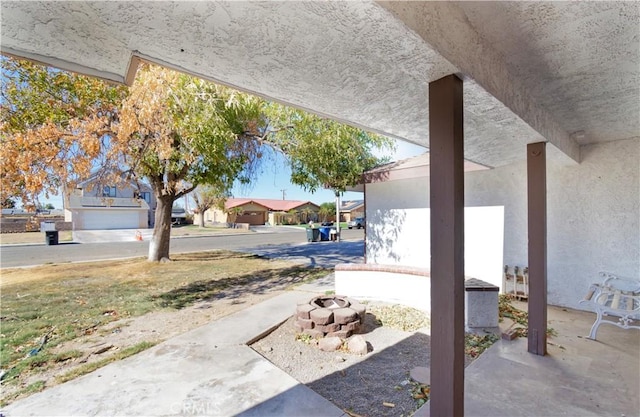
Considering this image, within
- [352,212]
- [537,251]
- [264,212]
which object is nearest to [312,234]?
[537,251]

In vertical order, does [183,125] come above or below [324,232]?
above

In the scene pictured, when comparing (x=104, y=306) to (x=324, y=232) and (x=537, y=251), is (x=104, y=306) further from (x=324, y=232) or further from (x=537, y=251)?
(x=324, y=232)

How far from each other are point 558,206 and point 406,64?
5.43 metres

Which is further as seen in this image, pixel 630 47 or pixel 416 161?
pixel 416 161

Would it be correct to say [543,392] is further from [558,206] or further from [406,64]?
[558,206]

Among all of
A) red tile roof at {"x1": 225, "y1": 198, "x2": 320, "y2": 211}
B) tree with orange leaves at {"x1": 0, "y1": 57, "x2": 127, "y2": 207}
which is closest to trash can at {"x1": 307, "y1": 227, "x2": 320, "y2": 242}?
tree with orange leaves at {"x1": 0, "y1": 57, "x2": 127, "y2": 207}

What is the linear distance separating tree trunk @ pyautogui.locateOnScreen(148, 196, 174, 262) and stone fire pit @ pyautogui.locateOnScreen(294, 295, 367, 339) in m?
7.66

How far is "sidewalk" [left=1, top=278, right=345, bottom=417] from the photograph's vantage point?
2.58 m

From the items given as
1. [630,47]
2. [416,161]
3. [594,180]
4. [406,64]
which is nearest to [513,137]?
[630,47]

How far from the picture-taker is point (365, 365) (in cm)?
353

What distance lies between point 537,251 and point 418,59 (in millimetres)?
3156

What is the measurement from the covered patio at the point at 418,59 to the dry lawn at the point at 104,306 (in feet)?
11.5

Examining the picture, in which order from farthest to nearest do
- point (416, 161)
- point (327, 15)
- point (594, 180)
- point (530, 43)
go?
point (416, 161) → point (594, 180) → point (530, 43) → point (327, 15)

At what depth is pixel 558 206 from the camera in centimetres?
545
